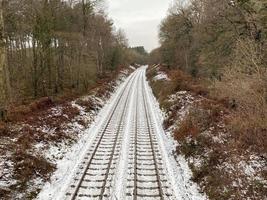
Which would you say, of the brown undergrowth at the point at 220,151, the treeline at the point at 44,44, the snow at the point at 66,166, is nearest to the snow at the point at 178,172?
the brown undergrowth at the point at 220,151

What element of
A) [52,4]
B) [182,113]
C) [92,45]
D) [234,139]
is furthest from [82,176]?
[92,45]

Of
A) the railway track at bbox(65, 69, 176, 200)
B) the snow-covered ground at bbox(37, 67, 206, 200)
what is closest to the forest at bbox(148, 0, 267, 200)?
the snow-covered ground at bbox(37, 67, 206, 200)

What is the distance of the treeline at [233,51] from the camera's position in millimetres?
14281

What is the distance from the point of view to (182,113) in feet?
76.3

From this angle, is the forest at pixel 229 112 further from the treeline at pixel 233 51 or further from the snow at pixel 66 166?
the snow at pixel 66 166

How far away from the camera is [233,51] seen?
24.5 m

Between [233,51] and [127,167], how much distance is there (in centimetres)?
1504

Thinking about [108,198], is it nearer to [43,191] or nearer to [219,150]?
[43,191]

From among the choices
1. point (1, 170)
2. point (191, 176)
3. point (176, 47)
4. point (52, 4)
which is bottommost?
point (191, 176)

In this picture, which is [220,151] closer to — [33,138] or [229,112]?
[229,112]

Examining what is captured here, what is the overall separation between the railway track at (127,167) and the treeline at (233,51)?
516 cm

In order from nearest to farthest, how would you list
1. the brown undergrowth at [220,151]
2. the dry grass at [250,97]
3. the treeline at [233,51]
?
the brown undergrowth at [220,151] → the dry grass at [250,97] → the treeline at [233,51]

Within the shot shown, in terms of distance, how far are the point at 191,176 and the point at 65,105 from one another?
14.4 meters

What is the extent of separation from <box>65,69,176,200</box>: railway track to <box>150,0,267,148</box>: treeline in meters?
5.16
